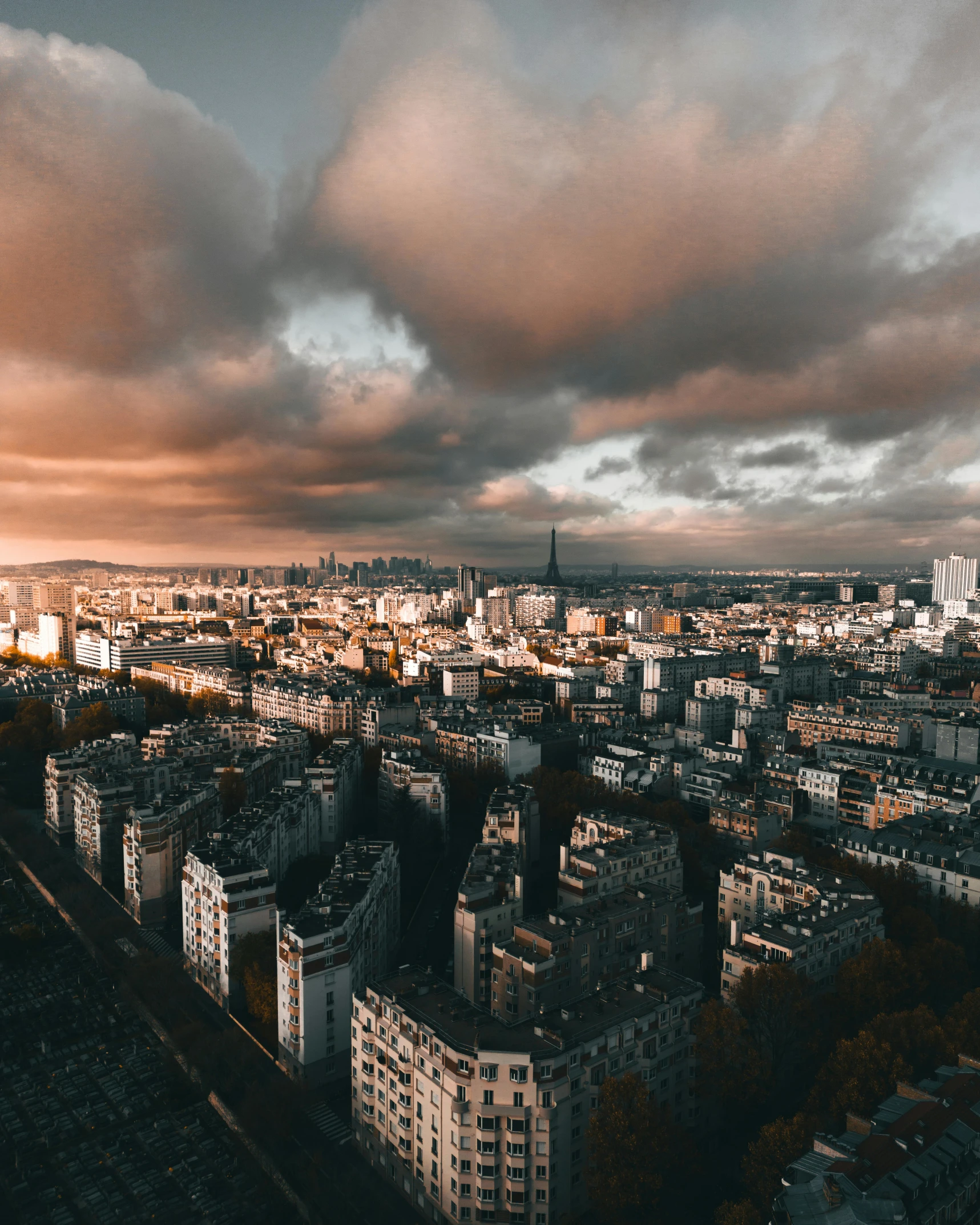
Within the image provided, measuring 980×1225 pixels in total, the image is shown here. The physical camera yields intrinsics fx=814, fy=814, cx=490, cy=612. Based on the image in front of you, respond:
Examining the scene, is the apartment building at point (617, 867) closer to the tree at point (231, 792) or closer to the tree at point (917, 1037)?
the tree at point (917, 1037)

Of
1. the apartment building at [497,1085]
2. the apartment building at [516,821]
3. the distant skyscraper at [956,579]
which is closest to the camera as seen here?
the apartment building at [497,1085]

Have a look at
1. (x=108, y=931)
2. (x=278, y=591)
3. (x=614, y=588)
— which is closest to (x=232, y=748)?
(x=108, y=931)

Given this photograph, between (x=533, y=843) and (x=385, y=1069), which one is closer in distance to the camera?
(x=385, y=1069)

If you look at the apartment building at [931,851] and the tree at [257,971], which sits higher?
the apartment building at [931,851]

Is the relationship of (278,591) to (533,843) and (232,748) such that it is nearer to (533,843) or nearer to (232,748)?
(232,748)

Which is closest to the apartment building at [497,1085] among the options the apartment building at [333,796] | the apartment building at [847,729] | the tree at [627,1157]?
the tree at [627,1157]

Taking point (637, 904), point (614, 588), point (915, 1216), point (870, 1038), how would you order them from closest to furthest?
point (915, 1216) → point (870, 1038) → point (637, 904) → point (614, 588)
